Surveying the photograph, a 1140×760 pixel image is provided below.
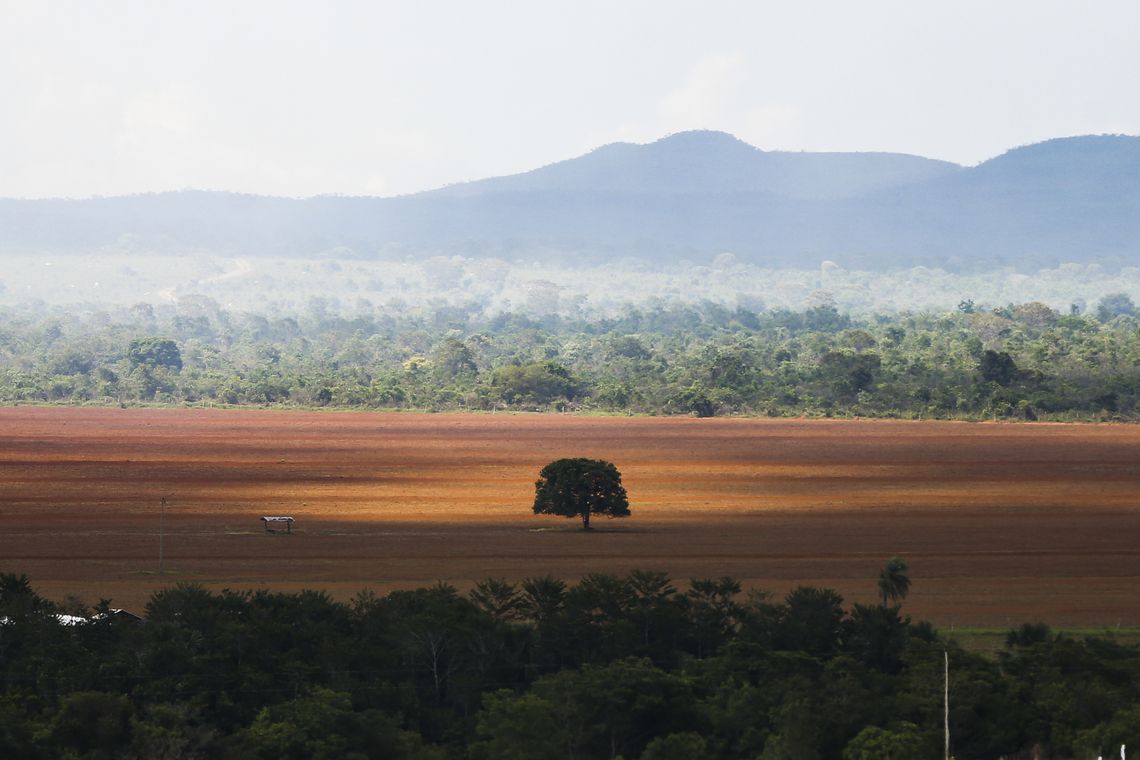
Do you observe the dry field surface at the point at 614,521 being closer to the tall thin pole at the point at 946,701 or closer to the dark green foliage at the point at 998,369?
the tall thin pole at the point at 946,701

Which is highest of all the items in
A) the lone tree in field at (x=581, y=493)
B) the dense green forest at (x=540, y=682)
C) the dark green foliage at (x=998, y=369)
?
the dark green foliage at (x=998, y=369)

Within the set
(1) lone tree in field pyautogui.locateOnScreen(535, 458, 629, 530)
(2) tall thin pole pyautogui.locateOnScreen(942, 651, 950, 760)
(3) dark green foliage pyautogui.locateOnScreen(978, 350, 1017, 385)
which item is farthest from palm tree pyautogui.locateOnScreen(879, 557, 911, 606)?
(3) dark green foliage pyautogui.locateOnScreen(978, 350, 1017, 385)

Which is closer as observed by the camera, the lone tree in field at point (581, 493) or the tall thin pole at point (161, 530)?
the tall thin pole at point (161, 530)

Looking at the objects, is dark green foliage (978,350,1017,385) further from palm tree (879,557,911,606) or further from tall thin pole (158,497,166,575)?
palm tree (879,557,911,606)

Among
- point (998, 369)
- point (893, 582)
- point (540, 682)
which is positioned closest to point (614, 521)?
point (893, 582)

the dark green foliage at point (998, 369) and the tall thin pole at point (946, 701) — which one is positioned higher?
the dark green foliage at point (998, 369)

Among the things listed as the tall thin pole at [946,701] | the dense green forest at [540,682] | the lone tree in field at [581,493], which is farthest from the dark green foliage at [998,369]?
the tall thin pole at [946,701]

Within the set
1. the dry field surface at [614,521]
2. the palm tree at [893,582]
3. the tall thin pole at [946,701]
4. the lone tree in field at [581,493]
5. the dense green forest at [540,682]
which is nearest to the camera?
the tall thin pole at [946,701]

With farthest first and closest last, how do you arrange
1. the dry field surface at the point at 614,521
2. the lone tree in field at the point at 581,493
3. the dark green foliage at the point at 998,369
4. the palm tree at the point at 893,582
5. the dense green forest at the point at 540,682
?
the dark green foliage at the point at 998,369 → the lone tree in field at the point at 581,493 → the dry field surface at the point at 614,521 → the palm tree at the point at 893,582 → the dense green forest at the point at 540,682
